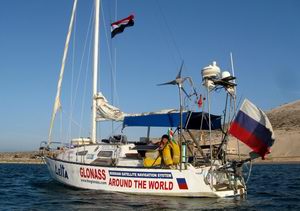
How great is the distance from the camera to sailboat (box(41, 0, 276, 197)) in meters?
20.0

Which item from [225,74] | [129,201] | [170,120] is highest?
[225,74]

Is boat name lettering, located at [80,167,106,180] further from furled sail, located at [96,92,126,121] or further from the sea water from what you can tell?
furled sail, located at [96,92,126,121]

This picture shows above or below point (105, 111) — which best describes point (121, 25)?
above

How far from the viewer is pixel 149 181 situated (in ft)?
67.4

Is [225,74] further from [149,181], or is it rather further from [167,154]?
[149,181]

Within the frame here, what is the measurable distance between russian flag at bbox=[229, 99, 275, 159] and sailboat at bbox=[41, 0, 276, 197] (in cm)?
80

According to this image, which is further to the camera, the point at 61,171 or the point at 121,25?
Result: the point at 121,25

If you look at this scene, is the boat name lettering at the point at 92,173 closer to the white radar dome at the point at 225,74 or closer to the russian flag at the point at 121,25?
the white radar dome at the point at 225,74

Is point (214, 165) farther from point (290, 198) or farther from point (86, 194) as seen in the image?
point (86, 194)

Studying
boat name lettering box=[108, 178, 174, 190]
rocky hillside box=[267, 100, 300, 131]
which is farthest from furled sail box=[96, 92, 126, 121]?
rocky hillside box=[267, 100, 300, 131]

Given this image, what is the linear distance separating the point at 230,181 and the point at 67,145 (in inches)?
456

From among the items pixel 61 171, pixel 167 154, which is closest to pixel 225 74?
pixel 167 154

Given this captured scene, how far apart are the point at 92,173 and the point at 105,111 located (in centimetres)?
434

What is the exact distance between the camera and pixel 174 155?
66.4 feet
